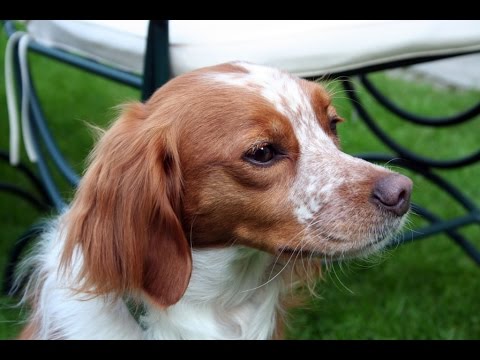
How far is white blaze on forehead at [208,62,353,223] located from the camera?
6.85ft

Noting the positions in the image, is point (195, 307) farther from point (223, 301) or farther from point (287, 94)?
point (287, 94)

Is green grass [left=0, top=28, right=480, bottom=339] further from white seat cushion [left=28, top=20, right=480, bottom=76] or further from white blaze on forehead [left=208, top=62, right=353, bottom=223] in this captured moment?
white blaze on forehead [left=208, top=62, right=353, bottom=223]

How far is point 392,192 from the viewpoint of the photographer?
2016mm

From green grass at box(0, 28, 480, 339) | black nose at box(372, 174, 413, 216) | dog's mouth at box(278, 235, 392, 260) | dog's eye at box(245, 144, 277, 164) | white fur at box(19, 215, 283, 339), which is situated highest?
dog's eye at box(245, 144, 277, 164)

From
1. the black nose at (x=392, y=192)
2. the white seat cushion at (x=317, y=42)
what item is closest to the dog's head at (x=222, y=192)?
the black nose at (x=392, y=192)

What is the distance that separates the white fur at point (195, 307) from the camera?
7.32 feet

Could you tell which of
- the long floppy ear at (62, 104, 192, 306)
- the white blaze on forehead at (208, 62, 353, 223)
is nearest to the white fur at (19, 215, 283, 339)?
the long floppy ear at (62, 104, 192, 306)

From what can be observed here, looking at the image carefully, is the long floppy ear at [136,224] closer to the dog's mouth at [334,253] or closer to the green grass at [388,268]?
the dog's mouth at [334,253]

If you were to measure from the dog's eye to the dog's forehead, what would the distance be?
99 millimetres

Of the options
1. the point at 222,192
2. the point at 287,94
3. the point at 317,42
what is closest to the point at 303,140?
the point at 287,94

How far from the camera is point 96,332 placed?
2.24 m

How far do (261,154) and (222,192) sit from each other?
14 cm
